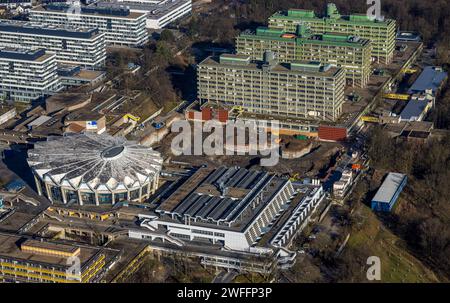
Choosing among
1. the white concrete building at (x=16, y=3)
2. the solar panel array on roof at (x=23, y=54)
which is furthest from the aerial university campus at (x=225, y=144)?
the white concrete building at (x=16, y=3)

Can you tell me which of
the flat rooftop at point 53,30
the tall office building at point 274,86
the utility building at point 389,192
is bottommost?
the utility building at point 389,192

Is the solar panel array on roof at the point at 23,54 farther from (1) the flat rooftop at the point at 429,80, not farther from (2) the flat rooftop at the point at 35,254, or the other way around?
(1) the flat rooftop at the point at 429,80

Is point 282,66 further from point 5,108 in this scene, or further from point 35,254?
point 35,254

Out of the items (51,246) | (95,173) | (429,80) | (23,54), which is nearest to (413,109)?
(429,80)

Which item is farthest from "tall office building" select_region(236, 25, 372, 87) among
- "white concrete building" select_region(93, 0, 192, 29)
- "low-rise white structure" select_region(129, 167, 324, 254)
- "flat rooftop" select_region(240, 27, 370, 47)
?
"low-rise white structure" select_region(129, 167, 324, 254)

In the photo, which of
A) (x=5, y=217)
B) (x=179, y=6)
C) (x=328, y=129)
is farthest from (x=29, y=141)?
(x=179, y=6)

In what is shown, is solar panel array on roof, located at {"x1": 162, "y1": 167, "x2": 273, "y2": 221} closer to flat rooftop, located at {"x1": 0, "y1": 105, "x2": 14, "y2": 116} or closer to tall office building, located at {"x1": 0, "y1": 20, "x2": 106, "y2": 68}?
flat rooftop, located at {"x1": 0, "y1": 105, "x2": 14, "y2": 116}
